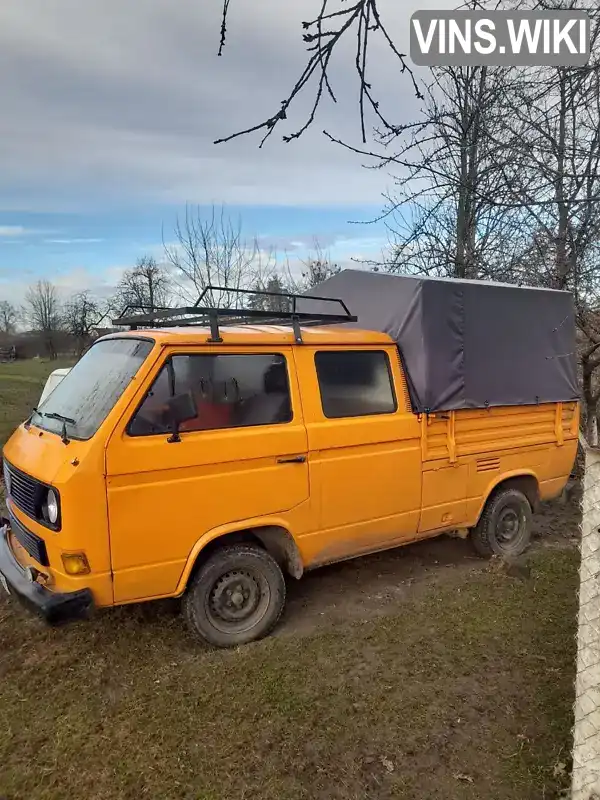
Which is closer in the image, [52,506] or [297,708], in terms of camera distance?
[297,708]

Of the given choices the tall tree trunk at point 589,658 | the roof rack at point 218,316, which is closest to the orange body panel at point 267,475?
the roof rack at point 218,316

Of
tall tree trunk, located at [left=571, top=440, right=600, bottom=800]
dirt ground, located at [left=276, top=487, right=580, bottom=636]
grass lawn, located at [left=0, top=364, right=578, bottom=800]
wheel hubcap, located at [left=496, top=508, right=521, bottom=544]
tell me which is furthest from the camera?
wheel hubcap, located at [left=496, top=508, right=521, bottom=544]

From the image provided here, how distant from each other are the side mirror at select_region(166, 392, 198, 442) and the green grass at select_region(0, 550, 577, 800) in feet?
4.95

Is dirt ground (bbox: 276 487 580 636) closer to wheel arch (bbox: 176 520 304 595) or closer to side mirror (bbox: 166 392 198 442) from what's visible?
wheel arch (bbox: 176 520 304 595)

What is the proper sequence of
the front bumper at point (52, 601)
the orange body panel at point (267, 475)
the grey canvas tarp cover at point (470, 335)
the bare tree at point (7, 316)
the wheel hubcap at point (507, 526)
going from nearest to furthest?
the front bumper at point (52, 601)
the orange body panel at point (267, 475)
the grey canvas tarp cover at point (470, 335)
the wheel hubcap at point (507, 526)
the bare tree at point (7, 316)

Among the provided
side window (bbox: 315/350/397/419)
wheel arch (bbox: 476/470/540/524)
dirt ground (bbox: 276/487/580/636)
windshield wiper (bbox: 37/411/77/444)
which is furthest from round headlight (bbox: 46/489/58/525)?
wheel arch (bbox: 476/470/540/524)

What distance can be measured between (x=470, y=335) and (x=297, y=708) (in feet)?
10.8

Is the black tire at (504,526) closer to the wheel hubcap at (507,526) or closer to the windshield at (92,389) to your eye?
the wheel hubcap at (507,526)

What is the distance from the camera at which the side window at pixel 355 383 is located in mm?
4344

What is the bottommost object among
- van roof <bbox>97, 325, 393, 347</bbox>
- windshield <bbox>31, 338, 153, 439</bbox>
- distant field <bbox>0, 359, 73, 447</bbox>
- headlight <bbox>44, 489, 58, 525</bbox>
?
distant field <bbox>0, 359, 73, 447</bbox>

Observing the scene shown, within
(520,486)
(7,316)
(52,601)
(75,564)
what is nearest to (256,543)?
(75,564)

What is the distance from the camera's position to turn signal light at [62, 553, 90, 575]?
10.9 ft

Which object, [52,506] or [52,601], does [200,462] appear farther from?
[52,601]

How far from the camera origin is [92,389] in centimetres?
391
